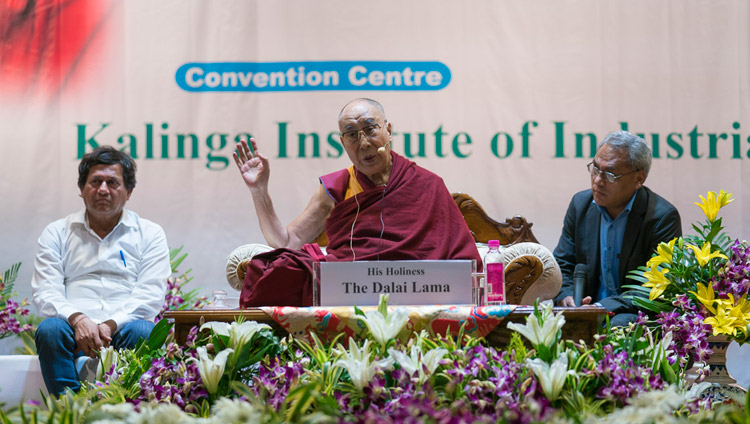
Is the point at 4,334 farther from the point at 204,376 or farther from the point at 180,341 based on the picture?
the point at 204,376

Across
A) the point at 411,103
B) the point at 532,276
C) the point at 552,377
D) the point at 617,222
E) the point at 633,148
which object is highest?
the point at 411,103

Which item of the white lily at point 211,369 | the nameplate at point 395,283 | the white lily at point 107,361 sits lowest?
the white lily at point 107,361

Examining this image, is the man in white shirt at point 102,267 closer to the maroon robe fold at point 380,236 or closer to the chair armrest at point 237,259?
the chair armrest at point 237,259

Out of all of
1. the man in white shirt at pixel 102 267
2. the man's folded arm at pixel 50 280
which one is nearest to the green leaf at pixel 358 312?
the man in white shirt at pixel 102 267

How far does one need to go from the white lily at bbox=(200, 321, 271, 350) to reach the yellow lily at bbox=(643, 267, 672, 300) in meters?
1.39

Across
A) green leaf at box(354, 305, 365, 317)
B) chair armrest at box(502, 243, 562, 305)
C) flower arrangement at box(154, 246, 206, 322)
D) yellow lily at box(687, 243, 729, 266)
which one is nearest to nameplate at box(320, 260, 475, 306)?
green leaf at box(354, 305, 365, 317)

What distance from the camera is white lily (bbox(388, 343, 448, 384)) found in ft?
5.15

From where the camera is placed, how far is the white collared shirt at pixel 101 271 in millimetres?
3125

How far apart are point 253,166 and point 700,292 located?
1714 mm

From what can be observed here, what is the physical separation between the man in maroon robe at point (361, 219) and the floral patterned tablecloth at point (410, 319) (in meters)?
0.37

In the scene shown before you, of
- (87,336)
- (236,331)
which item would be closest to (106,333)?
(87,336)

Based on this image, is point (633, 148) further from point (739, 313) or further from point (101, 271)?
point (101, 271)

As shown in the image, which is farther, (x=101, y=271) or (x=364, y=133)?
(x=101, y=271)

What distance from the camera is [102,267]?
3.24m
